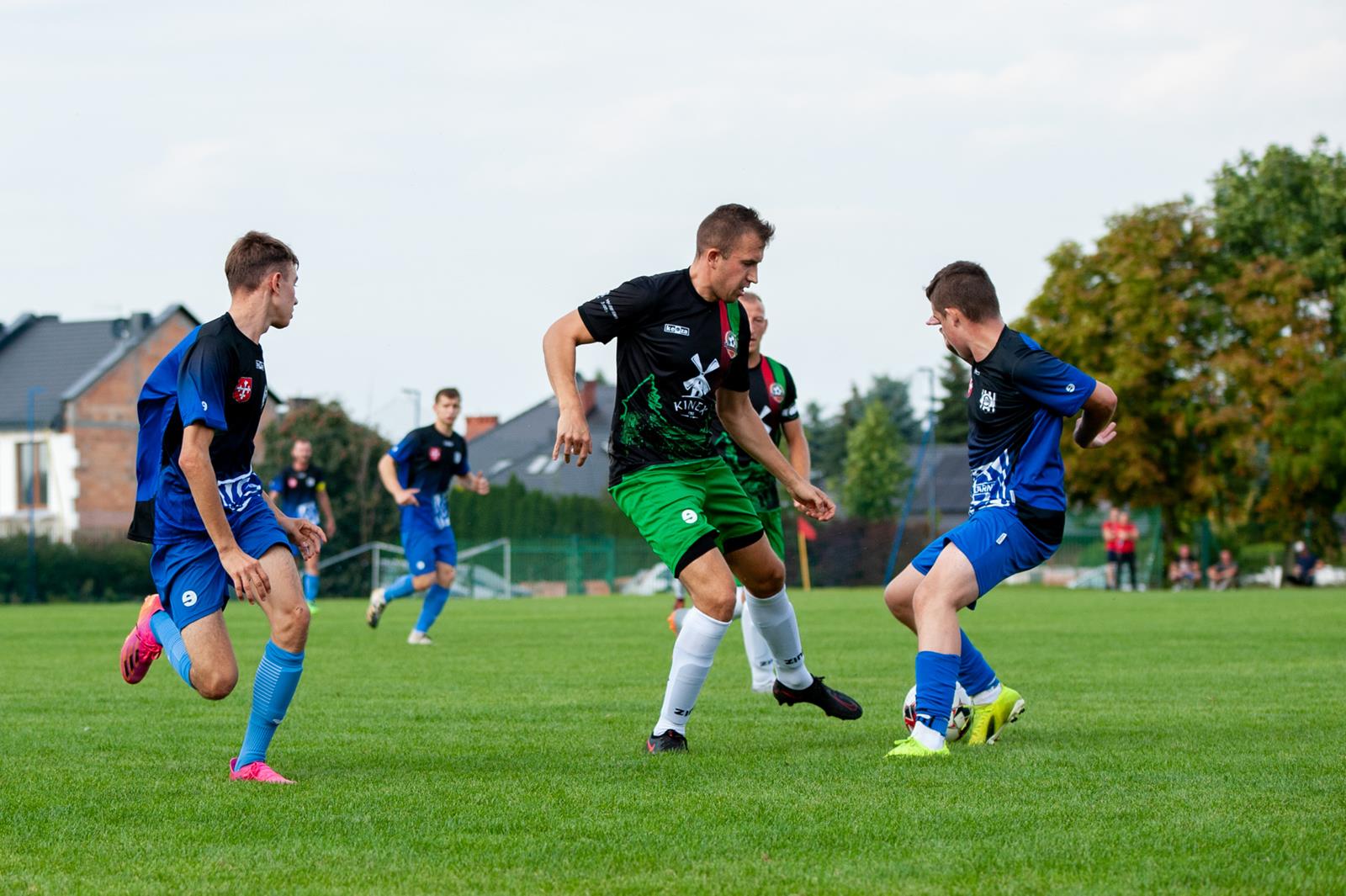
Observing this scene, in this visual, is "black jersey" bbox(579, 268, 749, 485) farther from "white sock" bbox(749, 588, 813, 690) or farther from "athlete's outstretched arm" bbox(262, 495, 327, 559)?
"athlete's outstretched arm" bbox(262, 495, 327, 559)

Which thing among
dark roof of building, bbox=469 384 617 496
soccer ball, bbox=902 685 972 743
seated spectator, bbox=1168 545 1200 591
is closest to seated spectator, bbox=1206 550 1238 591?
seated spectator, bbox=1168 545 1200 591

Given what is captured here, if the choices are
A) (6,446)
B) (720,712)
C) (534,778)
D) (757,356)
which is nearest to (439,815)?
(534,778)

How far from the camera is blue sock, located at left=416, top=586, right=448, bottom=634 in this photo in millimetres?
15516

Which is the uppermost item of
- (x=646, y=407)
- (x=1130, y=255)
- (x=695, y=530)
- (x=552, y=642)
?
(x=1130, y=255)

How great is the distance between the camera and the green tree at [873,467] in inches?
3425

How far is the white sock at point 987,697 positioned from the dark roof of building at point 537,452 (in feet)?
166

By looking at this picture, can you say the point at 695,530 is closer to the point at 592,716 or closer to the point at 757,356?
the point at 592,716

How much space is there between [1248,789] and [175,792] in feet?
12.4

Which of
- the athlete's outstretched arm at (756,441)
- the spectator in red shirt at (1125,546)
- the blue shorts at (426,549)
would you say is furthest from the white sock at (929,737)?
the spectator in red shirt at (1125,546)

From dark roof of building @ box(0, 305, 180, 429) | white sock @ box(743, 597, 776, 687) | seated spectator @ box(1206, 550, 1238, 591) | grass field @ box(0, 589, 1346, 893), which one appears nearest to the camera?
grass field @ box(0, 589, 1346, 893)

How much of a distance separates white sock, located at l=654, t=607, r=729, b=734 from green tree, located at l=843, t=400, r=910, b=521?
79.6m

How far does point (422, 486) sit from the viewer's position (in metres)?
16.3

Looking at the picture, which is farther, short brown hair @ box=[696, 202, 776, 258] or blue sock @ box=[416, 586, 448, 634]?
blue sock @ box=[416, 586, 448, 634]

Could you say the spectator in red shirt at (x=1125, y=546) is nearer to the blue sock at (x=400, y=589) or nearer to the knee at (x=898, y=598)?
the blue sock at (x=400, y=589)
